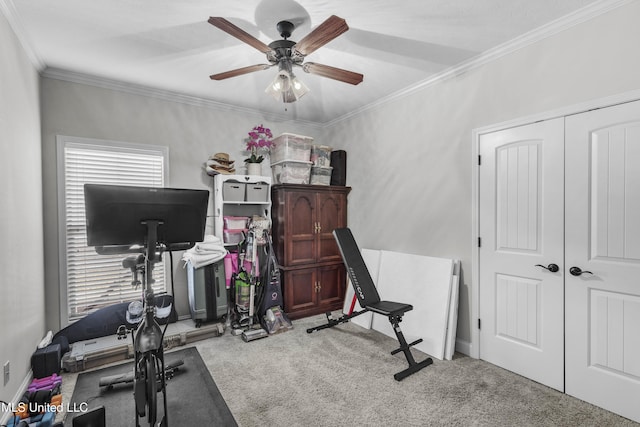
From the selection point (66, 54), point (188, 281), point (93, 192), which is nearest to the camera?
point (93, 192)

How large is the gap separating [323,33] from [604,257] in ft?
8.20

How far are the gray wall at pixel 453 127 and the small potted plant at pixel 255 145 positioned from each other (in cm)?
118

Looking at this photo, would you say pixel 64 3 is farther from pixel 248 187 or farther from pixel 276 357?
pixel 276 357

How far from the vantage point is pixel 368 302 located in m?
3.04

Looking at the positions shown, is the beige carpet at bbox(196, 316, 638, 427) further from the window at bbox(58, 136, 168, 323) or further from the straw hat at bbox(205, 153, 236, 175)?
the straw hat at bbox(205, 153, 236, 175)

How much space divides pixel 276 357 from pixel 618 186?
308 cm

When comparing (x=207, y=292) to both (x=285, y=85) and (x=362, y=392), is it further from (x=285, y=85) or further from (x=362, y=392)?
(x=285, y=85)

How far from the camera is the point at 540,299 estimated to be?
2.60 m

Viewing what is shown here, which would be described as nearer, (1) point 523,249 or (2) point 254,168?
(1) point 523,249

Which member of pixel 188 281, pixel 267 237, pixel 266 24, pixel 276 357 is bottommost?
pixel 276 357

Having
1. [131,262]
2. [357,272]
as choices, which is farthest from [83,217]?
[357,272]

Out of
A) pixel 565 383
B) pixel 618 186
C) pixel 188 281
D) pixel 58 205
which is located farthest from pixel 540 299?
pixel 58 205

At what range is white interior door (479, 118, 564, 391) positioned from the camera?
8.16 ft

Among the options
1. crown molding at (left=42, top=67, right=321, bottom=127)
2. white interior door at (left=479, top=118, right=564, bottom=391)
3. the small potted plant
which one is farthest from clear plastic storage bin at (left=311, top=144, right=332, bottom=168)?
white interior door at (left=479, top=118, right=564, bottom=391)
